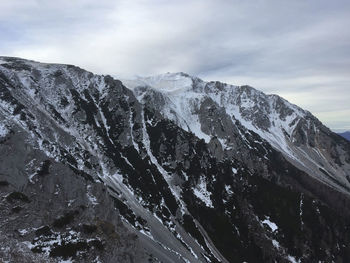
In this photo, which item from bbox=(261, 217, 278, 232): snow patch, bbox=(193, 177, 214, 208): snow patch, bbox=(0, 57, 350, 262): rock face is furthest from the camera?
bbox=(261, 217, 278, 232): snow patch

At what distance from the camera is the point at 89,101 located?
186 meters

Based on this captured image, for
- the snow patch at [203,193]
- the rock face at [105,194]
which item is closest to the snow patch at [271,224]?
the rock face at [105,194]

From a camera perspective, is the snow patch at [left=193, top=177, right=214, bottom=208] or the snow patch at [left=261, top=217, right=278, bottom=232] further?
the snow patch at [left=261, top=217, right=278, bottom=232]

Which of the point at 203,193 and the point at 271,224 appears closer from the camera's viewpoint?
the point at 203,193

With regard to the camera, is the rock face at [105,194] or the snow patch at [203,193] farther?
the snow patch at [203,193]

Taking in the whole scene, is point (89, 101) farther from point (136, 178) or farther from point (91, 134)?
point (136, 178)

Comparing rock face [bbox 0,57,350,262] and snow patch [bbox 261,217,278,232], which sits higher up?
rock face [bbox 0,57,350,262]

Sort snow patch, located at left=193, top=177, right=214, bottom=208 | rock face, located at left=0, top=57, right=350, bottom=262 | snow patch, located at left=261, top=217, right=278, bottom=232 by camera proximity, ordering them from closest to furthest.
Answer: rock face, located at left=0, top=57, right=350, bottom=262, snow patch, located at left=193, top=177, right=214, bottom=208, snow patch, located at left=261, top=217, right=278, bottom=232

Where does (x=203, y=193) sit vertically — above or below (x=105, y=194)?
below

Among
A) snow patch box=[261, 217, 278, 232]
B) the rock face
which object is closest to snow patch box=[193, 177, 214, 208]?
the rock face

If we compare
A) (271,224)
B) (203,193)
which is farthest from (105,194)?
(271,224)

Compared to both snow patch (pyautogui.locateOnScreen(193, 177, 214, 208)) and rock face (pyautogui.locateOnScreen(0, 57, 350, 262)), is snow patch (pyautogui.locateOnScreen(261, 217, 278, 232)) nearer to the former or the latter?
rock face (pyautogui.locateOnScreen(0, 57, 350, 262))

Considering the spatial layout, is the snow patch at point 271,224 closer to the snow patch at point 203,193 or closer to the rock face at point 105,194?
the rock face at point 105,194

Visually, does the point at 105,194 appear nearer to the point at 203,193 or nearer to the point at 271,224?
the point at 203,193
